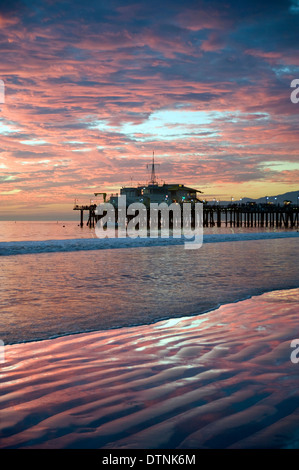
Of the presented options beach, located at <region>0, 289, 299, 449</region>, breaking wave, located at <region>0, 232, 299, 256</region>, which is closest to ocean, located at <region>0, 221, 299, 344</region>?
beach, located at <region>0, 289, 299, 449</region>

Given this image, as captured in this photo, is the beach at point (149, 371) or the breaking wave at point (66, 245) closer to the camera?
the beach at point (149, 371)

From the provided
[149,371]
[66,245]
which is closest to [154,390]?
[149,371]

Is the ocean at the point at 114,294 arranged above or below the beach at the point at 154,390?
below

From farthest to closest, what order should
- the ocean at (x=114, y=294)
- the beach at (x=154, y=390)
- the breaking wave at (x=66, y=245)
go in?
the breaking wave at (x=66, y=245), the ocean at (x=114, y=294), the beach at (x=154, y=390)

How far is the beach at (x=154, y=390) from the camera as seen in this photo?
3049 millimetres

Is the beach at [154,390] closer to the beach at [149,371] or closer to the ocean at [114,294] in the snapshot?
the beach at [149,371]

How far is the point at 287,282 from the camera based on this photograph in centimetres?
1238

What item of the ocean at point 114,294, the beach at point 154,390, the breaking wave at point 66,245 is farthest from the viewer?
the breaking wave at point 66,245

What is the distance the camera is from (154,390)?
3918 mm

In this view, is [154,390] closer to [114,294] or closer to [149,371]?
[149,371]

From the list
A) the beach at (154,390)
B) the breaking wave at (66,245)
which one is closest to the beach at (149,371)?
the beach at (154,390)

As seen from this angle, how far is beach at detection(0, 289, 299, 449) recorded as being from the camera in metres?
3.05
